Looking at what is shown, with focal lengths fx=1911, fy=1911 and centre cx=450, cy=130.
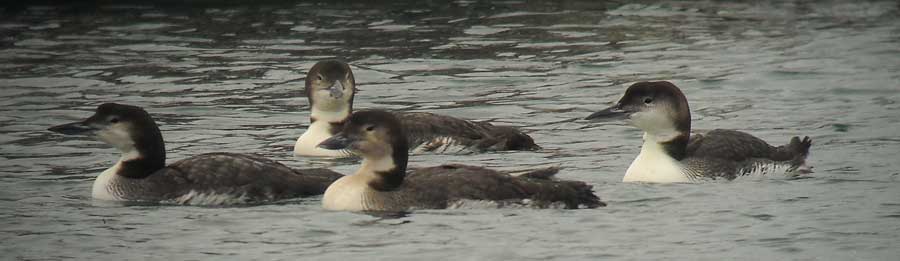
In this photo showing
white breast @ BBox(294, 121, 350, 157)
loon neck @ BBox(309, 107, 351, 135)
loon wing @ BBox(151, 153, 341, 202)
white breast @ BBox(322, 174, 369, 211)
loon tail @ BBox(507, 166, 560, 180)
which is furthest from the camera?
loon neck @ BBox(309, 107, 351, 135)

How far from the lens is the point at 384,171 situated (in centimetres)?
1359

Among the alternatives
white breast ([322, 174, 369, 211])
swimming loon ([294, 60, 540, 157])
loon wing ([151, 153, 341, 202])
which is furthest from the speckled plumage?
loon wing ([151, 153, 341, 202])

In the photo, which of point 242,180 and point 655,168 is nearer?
point 242,180

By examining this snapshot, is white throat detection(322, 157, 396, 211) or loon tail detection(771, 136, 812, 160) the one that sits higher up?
white throat detection(322, 157, 396, 211)

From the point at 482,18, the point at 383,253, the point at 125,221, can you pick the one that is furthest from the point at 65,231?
the point at 482,18

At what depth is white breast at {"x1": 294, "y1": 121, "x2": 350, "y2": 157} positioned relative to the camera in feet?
56.1

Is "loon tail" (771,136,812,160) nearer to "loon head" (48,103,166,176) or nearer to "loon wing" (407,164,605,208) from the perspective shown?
"loon wing" (407,164,605,208)

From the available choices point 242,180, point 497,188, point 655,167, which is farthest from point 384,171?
point 655,167

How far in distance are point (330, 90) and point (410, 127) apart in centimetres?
80

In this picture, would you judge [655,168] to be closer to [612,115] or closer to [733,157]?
[612,115]

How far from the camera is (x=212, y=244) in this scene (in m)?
12.7

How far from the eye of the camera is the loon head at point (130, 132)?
1447cm

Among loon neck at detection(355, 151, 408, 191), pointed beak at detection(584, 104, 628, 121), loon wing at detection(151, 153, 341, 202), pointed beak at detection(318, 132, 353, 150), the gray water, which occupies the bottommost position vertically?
the gray water

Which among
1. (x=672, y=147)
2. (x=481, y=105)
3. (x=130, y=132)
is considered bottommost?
(x=481, y=105)
